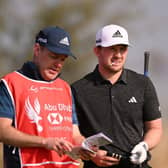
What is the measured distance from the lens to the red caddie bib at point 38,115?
220 inches

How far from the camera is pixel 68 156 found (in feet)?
18.7

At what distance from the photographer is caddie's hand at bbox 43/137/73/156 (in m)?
5.46

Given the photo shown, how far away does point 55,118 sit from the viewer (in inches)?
224

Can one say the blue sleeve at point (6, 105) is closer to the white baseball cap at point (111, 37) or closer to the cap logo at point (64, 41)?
the cap logo at point (64, 41)

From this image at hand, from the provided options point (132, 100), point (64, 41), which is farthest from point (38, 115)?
point (132, 100)

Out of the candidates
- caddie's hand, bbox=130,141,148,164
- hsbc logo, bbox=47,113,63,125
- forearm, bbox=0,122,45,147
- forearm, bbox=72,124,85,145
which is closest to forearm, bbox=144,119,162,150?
caddie's hand, bbox=130,141,148,164

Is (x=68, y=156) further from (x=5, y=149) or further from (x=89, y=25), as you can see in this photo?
(x=89, y=25)

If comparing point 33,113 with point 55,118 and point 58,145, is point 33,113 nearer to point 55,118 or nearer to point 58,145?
point 55,118

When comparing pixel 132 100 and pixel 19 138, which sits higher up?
A: pixel 132 100

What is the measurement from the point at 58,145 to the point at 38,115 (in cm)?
29

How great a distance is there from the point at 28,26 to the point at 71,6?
4.46 ft

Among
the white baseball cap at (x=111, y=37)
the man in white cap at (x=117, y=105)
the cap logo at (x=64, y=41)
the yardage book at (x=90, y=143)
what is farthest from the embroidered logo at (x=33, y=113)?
the white baseball cap at (x=111, y=37)

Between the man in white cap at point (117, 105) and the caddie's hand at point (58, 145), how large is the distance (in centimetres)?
77

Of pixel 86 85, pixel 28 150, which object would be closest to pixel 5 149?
pixel 28 150
